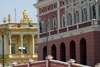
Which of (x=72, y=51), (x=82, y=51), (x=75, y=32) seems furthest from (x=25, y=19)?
(x=82, y=51)

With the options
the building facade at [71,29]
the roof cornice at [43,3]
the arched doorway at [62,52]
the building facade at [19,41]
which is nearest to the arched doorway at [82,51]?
the building facade at [71,29]

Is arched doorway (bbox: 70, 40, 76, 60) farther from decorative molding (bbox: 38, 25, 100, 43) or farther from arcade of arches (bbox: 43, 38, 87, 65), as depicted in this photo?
decorative molding (bbox: 38, 25, 100, 43)

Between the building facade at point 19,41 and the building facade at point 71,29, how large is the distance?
26389 mm

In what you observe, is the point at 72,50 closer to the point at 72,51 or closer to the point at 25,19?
the point at 72,51

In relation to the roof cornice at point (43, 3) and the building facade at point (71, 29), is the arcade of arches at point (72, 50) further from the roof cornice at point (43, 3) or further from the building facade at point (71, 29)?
the roof cornice at point (43, 3)

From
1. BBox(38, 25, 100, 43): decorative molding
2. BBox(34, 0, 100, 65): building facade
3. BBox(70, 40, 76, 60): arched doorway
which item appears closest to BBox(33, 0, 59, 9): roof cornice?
BBox(34, 0, 100, 65): building facade

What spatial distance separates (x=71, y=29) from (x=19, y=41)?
1663 inches

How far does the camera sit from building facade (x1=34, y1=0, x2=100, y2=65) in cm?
5197

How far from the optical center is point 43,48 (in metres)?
68.6

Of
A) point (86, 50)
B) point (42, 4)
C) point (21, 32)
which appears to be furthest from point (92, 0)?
point (21, 32)

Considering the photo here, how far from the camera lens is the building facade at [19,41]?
97750mm

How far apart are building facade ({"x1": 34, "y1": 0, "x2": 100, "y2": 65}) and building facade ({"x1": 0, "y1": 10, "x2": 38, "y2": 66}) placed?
26.4 meters

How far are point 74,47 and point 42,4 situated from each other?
13.9m

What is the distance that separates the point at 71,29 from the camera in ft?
191
